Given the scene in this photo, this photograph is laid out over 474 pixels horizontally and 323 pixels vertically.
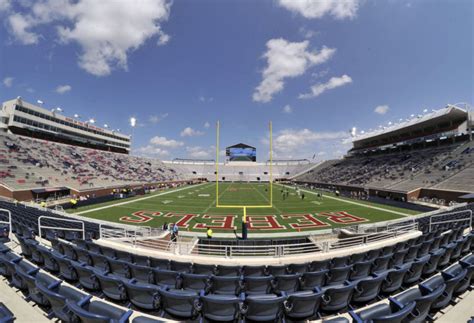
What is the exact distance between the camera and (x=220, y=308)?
154 inches

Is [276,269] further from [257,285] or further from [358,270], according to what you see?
[358,270]

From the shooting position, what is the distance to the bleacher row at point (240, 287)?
3822 mm

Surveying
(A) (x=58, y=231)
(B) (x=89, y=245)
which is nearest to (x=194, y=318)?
(B) (x=89, y=245)

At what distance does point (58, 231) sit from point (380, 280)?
12253 mm

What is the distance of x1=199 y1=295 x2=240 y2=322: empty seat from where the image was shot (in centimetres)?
384

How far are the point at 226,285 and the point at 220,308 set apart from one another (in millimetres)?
958

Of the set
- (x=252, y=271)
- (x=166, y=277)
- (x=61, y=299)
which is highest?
(x=61, y=299)

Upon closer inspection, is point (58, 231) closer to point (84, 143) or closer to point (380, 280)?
point (380, 280)

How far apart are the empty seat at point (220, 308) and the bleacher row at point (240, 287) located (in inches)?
0.7

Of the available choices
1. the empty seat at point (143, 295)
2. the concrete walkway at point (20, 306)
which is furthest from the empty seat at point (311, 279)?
the concrete walkway at point (20, 306)

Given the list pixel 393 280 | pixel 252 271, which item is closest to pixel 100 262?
pixel 252 271

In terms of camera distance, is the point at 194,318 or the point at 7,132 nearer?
the point at 194,318

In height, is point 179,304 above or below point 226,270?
above

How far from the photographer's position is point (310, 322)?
14.2 ft
